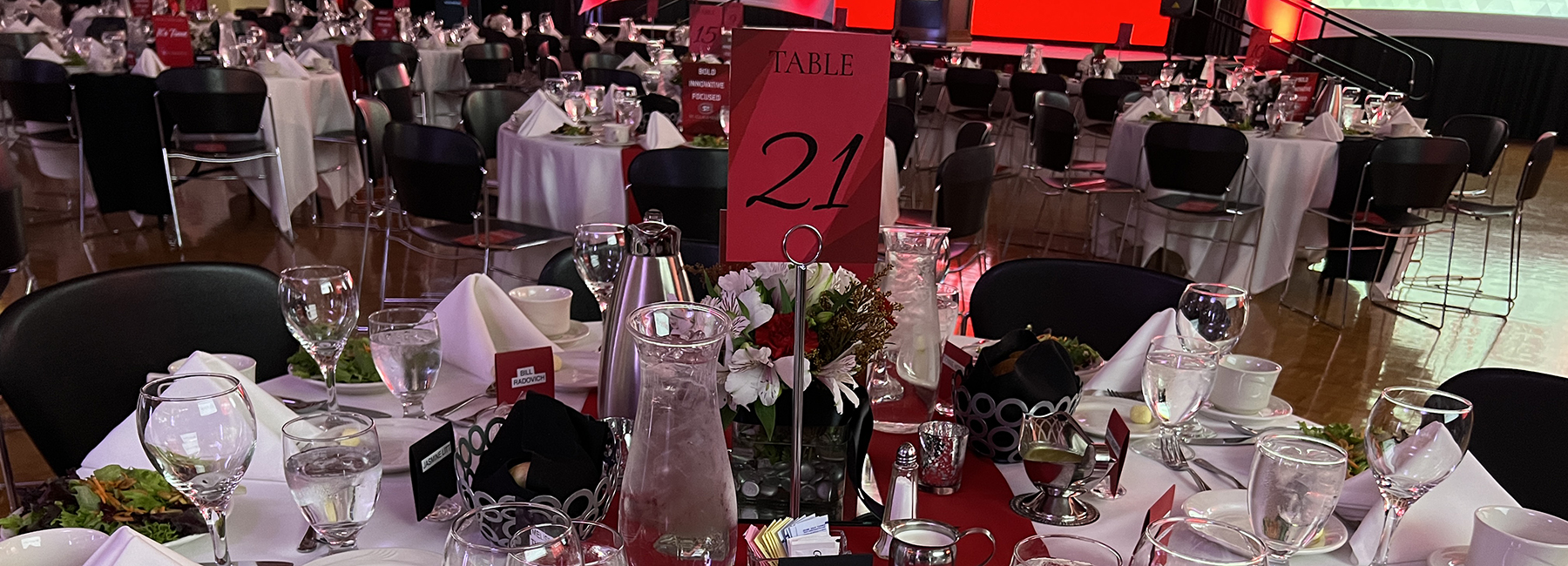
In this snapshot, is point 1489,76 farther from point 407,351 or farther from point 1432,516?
point 407,351

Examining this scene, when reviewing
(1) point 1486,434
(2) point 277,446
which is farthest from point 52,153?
(1) point 1486,434

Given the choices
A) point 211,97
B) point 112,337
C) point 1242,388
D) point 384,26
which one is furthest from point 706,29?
point 384,26

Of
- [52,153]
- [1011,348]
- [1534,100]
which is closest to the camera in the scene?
[1011,348]

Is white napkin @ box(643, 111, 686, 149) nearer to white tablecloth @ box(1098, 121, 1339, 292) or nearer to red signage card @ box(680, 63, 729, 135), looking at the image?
red signage card @ box(680, 63, 729, 135)

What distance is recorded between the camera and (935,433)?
3.84ft

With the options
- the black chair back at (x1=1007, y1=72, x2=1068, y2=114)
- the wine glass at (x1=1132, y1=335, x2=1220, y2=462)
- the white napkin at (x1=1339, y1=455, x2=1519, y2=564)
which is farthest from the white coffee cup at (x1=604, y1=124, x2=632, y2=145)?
the black chair back at (x1=1007, y1=72, x2=1068, y2=114)

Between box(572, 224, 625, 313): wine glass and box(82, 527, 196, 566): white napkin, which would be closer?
box(82, 527, 196, 566): white napkin

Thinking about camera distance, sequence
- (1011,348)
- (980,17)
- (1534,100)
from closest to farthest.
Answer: (1011,348) < (1534,100) < (980,17)

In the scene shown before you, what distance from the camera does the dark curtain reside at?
1213cm

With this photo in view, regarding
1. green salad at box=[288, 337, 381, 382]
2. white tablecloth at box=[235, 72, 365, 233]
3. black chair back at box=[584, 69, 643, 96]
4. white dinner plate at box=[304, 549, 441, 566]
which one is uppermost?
black chair back at box=[584, 69, 643, 96]

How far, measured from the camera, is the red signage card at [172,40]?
5.04m

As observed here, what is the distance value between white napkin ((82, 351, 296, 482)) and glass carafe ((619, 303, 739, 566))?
0.46m

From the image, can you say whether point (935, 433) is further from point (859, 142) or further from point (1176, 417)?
point (859, 142)

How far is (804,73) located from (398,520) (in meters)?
0.62
